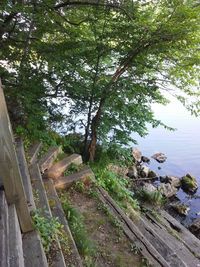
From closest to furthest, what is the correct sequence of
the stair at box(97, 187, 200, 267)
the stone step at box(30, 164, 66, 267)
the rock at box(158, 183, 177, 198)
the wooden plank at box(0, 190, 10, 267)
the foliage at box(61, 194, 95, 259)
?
the wooden plank at box(0, 190, 10, 267) → the stone step at box(30, 164, 66, 267) → the foliage at box(61, 194, 95, 259) → the stair at box(97, 187, 200, 267) → the rock at box(158, 183, 177, 198)

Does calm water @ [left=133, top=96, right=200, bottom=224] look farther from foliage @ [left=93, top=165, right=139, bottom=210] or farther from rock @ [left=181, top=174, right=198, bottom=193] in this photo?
foliage @ [left=93, top=165, right=139, bottom=210]

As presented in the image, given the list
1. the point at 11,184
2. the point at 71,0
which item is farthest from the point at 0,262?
the point at 71,0

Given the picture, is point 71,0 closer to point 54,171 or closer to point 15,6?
Result: point 15,6

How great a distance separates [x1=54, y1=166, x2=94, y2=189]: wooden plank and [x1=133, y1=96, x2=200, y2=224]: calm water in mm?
4176

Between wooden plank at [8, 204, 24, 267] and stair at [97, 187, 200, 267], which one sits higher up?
wooden plank at [8, 204, 24, 267]

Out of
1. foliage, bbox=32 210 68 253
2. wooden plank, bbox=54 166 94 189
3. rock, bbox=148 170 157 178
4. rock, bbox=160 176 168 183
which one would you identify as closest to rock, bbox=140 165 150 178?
rock, bbox=148 170 157 178

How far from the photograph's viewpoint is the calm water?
370 inches

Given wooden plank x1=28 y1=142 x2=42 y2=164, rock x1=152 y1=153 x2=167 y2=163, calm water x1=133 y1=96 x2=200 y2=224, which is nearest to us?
wooden plank x1=28 y1=142 x2=42 y2=164

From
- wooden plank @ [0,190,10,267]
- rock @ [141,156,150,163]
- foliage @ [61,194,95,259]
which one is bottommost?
rock @ [141,156,150,163]

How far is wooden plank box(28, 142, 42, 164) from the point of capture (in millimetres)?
Result: 4444

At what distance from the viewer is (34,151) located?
4.73m

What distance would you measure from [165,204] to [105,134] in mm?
3477

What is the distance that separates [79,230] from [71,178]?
4.43 feet

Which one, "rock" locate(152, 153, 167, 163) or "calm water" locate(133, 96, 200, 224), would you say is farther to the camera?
Result: "rock" locate(152, 153, 167, 163)
